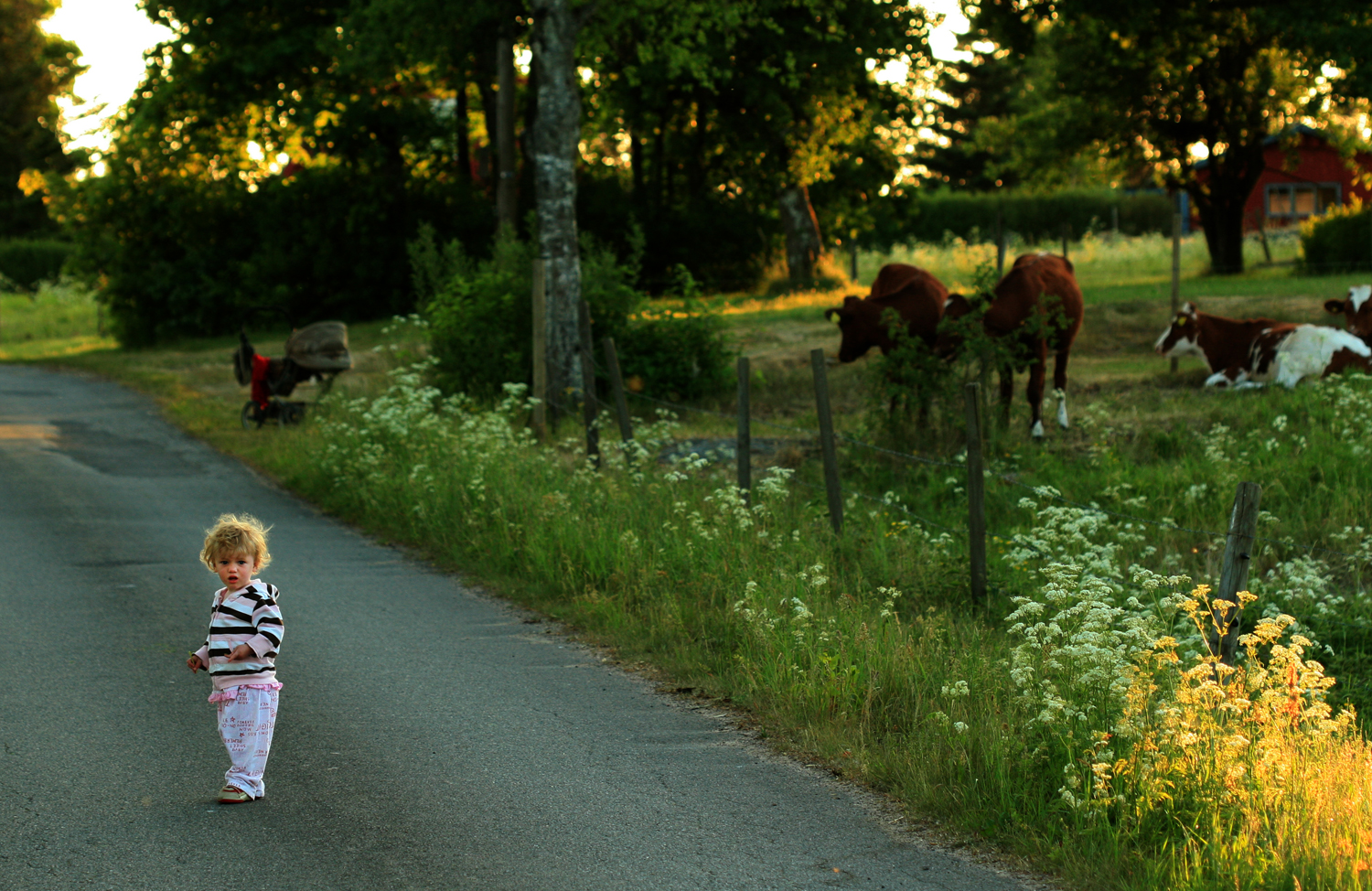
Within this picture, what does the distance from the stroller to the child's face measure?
44.5 feet

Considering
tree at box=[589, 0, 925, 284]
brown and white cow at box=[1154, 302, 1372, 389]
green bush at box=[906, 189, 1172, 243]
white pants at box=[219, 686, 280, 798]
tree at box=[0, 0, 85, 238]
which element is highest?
tree at box=[0, 0, 85, 238]

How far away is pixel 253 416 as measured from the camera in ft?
61.9

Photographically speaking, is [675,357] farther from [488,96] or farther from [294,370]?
[488,96]

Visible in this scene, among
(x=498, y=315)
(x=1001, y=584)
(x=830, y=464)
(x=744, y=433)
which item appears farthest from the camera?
(x=498, y=315)

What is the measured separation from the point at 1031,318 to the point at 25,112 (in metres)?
67.6

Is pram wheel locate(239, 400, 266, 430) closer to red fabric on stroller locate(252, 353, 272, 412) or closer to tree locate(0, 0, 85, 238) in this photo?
red fabric on stroller locate(252, 353, 272, 412)

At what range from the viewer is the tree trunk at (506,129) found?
91.6ft

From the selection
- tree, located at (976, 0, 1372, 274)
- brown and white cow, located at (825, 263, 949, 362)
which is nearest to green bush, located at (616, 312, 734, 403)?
brown and white cow, located at (825, 263, 949, 362)

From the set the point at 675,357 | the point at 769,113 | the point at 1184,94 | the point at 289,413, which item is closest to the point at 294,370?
the point at 289,413

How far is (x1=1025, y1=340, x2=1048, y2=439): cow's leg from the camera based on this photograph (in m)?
15.6

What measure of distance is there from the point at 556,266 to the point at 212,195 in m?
22.7

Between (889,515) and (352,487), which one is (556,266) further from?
(889,515)

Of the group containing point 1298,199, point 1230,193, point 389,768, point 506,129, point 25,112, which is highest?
point 25,112

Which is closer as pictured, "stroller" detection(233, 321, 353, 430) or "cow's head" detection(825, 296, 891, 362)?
"cow's head" detection(825, 296, 891, 362)
